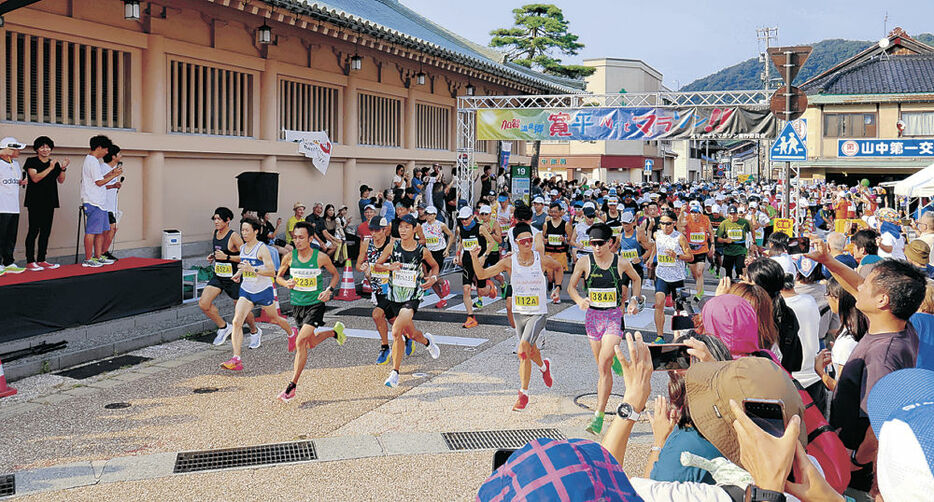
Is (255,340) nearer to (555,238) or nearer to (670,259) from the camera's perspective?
(670,259)

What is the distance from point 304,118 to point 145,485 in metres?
12.6

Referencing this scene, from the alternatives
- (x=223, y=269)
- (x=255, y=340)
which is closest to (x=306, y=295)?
(x=223, y=269)

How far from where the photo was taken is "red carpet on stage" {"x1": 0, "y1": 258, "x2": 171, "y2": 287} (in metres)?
9.34

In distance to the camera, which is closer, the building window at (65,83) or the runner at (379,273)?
the runner at (379,273)

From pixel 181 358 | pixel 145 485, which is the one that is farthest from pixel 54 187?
pixel 145 485

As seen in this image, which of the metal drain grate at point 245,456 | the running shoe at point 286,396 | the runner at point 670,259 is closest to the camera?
the metal drain grate at point 245,456

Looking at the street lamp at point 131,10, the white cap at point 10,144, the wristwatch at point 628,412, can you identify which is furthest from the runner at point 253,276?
the wristwatch at point 628,412

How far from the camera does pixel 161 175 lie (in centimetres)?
1323

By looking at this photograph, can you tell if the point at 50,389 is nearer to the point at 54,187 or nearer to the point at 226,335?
the point at 226,335

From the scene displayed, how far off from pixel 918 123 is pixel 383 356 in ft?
123

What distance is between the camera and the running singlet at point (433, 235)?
44.5 feet

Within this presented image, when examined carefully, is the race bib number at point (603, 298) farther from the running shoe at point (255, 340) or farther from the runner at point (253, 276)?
the running shoe at point (255, 340)

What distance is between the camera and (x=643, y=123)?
18938 mm

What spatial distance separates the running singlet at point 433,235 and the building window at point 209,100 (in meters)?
4.61
